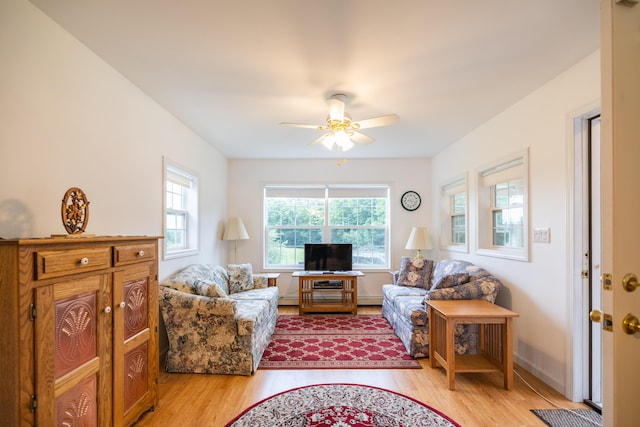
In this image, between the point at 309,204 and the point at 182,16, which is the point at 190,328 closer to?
the point at 182,16

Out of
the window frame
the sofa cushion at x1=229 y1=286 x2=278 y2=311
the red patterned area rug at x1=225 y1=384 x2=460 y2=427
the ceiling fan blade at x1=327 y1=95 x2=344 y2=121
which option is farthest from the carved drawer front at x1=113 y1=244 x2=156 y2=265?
the ceiling fan blade at x1=327 y1=95 x2=344 y2=121

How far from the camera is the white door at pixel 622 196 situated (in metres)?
1.11

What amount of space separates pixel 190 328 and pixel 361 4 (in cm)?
282

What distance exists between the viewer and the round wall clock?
5637 millimetres

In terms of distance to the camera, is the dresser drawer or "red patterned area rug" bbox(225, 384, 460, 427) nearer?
the dresser drawer

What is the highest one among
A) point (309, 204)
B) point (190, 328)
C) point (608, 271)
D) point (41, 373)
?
point (309, 204)

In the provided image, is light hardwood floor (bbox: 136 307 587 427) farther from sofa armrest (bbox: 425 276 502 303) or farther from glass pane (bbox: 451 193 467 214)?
glass pane (bbox: 451 193 467 214)

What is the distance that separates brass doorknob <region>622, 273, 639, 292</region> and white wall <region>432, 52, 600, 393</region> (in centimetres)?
163

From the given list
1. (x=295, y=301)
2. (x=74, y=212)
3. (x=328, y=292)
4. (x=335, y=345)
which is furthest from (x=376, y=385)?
(x=295, y=301)

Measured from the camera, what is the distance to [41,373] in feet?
4.50

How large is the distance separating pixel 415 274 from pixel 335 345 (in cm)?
171

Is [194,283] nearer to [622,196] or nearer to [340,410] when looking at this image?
[340,410]

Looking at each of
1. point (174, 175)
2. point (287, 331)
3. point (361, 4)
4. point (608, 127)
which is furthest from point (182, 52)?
point (287, 331)

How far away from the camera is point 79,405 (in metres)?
1.60
